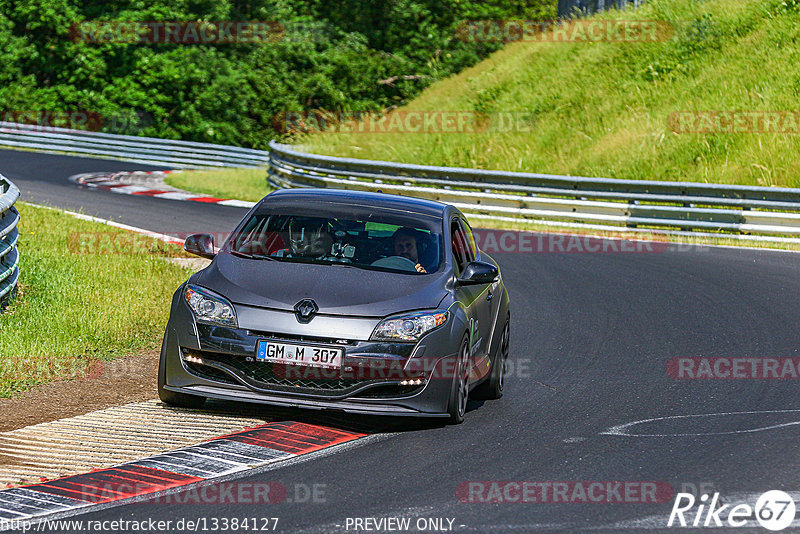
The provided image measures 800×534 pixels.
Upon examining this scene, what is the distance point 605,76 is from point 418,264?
86.2 feet

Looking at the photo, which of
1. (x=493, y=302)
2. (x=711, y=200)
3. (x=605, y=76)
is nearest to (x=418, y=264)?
(x=493, y=302)

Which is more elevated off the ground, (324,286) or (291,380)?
(324,286)

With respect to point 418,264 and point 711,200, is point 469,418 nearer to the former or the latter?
point 418,264

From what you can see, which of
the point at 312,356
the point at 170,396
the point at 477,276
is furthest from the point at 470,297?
the point at 170,396

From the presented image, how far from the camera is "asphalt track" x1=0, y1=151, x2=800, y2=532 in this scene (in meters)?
→ 5.93

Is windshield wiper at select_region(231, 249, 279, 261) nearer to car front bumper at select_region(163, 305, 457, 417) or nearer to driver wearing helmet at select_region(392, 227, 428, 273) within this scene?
car front bumper at select_region(163, 305, 457, 417)

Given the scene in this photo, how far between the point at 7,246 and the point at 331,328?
5080 millimetres

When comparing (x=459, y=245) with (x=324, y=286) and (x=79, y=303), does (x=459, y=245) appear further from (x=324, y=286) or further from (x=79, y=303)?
(x=79, y=303)

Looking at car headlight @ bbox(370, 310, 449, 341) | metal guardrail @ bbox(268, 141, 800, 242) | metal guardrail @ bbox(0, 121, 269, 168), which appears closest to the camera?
car headlight @ bbox(370, 310, 449, 341)

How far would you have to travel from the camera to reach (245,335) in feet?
24.9

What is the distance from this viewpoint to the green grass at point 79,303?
377 inches

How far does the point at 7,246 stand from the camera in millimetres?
11328

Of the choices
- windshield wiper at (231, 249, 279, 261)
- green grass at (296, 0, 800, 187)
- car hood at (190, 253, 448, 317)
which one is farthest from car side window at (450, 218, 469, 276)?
green grass at (296, 0, 800, 187)

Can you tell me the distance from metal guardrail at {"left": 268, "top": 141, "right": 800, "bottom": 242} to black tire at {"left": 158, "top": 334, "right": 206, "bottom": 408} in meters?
14.5
